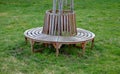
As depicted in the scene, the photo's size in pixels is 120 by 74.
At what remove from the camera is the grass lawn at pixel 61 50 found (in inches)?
201

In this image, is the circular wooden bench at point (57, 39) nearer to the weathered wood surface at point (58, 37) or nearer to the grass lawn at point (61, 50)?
the weathered wood surface at point (58, 37)

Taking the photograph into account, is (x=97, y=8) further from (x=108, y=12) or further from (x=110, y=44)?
(x=110, y=44)

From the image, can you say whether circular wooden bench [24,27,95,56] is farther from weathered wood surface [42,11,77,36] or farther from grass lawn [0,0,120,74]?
grass lawn [0,0,120,74]

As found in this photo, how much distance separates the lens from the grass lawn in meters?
5.11

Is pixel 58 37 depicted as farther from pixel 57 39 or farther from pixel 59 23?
pixel 59 23

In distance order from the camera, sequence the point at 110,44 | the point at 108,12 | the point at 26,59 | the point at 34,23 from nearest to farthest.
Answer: the point at 26,59 → the point at 110,44 → the point at 34,23 → the point at 108,12

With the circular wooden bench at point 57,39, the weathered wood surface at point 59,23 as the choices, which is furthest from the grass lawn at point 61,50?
the weathered wood surface at point 59,23

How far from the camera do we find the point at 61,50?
6.08m

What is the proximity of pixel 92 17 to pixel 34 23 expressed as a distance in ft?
7.15

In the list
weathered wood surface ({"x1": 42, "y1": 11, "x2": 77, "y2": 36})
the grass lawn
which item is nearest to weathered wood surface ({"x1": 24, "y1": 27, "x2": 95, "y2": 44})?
weathered wood surface ({"x1": 42, "y1": 11, "x2": 77, "y2": 36})

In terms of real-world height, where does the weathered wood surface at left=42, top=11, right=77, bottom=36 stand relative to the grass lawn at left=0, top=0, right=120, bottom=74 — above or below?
above

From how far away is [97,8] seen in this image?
38.8 feet

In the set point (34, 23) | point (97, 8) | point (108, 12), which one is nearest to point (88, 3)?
point (97, 8)

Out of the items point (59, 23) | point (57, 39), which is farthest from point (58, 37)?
point (59, 23)
